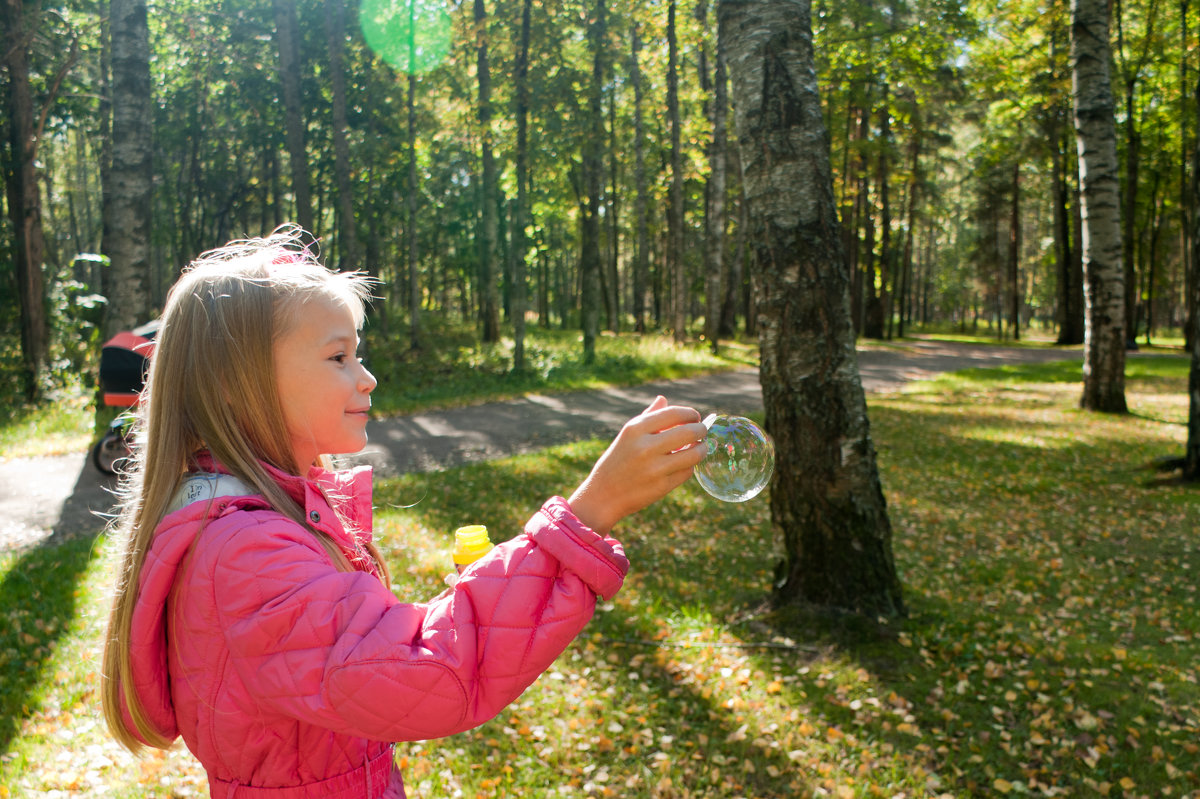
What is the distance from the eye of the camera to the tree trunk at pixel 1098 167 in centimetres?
1348

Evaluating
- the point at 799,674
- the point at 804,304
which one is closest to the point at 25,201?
the point at 804,304

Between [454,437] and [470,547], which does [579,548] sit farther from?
[454,437]

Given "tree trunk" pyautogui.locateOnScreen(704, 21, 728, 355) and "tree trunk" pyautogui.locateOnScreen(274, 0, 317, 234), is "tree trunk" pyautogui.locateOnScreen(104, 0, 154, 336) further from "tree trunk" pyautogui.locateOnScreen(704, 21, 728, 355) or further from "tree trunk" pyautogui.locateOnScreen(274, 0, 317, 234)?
"tree trunk" pyautogui.locateOnScreen(704, 21, 728, 355)

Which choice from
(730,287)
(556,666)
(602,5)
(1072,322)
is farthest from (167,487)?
(1072,322)

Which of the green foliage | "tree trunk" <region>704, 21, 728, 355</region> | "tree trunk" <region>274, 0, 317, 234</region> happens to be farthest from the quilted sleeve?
"tree trunk" <region>704, 21, 728, 355</region>

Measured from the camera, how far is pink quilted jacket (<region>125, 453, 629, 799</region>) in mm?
1308

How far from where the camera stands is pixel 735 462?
2.54 meters

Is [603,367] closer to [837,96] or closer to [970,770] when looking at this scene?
[837,96]

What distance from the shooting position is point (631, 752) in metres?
4.53

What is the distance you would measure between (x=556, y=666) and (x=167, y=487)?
4438 mm

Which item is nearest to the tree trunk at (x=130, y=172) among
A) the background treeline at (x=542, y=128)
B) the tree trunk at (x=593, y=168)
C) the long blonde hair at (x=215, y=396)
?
the background treeline at (x=542, y=128)

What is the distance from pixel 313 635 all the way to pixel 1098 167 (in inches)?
643

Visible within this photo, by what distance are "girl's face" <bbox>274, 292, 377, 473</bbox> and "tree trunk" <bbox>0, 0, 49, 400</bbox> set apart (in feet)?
54.0

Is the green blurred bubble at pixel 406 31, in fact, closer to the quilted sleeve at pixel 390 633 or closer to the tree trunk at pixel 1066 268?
the quilted sleeve at pixel 390 633
